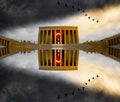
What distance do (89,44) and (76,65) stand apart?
78.4 ft

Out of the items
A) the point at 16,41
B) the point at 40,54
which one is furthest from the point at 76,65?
the point at 16,41

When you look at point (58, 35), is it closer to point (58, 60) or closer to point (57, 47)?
point (57, 47)

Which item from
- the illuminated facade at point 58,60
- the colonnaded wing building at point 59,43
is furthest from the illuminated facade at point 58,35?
the illuminated facade at point 58,60

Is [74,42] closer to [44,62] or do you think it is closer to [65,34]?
[65,34]

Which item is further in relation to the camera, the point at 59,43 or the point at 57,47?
the point at 57,47

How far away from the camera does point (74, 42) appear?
176125 mm

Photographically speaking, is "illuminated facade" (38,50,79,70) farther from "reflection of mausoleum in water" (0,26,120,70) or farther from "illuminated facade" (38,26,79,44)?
"illuminated facade" (38,26,79,44)

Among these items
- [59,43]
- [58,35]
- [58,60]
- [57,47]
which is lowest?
[58,60]

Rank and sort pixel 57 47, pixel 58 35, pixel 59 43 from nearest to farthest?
1. pixel 58 35
2. pixel 59 43
3. pixel 57 47

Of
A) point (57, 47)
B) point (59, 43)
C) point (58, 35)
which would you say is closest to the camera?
point (58, 35)

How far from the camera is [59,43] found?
176 metres

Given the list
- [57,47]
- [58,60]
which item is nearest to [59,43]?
[57,47]

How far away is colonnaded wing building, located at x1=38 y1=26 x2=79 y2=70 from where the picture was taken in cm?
17150

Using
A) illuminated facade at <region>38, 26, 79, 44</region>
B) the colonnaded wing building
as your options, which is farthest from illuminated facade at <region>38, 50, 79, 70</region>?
illuminated facade at <region>38, 26, 79, 44</region>
